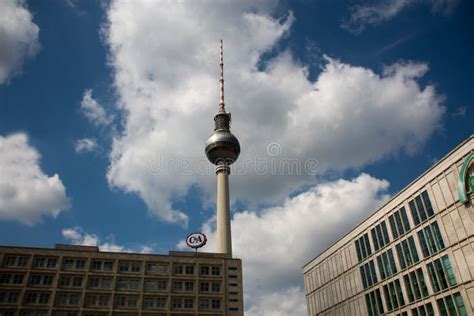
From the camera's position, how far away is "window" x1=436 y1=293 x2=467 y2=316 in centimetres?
6169

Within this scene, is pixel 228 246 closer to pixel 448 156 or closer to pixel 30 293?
pixel 30 293

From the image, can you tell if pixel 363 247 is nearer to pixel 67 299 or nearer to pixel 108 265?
pixel 108 265

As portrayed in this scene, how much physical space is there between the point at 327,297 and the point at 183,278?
114 feet

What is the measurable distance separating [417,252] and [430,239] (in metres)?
4.30

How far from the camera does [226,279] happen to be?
95.0 meters

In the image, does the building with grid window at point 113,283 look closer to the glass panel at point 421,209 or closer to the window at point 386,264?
the window at point 386,264

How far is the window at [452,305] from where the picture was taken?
61.7 m

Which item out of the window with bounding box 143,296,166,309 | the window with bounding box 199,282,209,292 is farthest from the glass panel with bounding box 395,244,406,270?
the window with bounding box 143,296,166,309

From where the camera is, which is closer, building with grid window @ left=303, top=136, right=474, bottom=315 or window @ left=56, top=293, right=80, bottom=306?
building with grid window @ left=303, top=136, right=474, bottom=315

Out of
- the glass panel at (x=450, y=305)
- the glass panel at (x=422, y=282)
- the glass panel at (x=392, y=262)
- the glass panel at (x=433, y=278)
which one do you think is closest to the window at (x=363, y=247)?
the glass panel at (x=392, y=262)

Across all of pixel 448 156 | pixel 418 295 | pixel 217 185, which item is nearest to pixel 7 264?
pixel 217 185

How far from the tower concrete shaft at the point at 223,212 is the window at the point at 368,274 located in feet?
126

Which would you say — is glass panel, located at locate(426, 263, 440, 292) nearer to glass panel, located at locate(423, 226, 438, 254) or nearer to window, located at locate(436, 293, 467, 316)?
window, located at locate(436, 293, 467, 316)

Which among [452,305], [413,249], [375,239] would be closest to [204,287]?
[375,239]
